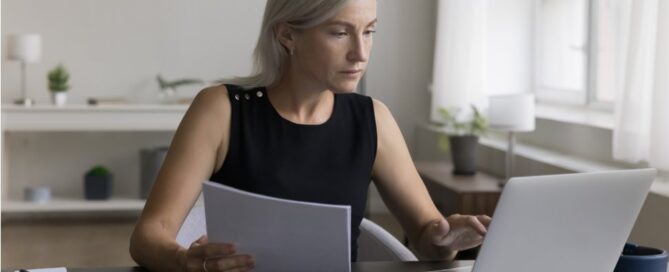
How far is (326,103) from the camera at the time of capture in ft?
7.14

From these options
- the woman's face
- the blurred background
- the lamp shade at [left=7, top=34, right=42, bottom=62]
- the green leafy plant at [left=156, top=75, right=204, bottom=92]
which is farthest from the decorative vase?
the woman's face

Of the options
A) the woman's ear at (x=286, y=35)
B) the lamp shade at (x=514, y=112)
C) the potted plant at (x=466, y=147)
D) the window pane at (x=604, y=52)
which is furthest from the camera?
the potted plant at (x=466, y=147)

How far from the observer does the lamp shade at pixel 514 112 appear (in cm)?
455

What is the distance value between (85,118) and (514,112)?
2.74 meters

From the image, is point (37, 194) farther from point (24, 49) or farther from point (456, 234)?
point (456, 234)

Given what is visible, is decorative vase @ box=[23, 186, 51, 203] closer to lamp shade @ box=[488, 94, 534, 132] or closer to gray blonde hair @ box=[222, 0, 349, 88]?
lamp shade @ box=[488, 94, 534, 132]

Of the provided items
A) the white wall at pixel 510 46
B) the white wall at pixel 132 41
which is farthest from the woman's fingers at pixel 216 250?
the white wall at pixel 132 41

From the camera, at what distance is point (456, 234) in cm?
→ 183

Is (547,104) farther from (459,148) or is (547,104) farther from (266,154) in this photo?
(266,154)

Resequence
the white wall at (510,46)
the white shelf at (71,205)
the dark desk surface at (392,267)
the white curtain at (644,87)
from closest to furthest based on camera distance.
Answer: the dark desk surface at (392,267)
the white curtain at (644,87)
the white wall at (510,46)
the white shelf at (71,205)

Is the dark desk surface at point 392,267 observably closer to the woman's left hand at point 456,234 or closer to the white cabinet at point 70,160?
the woman's left hand at point 456,234

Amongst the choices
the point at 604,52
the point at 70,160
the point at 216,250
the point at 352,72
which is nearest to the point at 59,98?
the point at 70,160

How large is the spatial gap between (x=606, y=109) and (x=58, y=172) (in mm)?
3691

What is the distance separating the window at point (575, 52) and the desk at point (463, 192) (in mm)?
665
